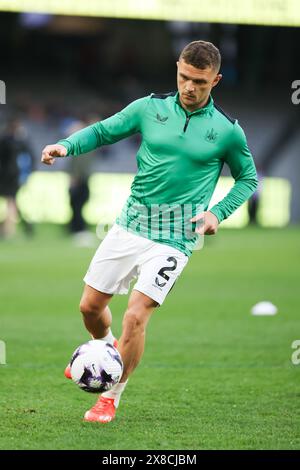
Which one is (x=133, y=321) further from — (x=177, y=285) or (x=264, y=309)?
(x=177, y=285)

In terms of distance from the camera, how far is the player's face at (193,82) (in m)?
6.68

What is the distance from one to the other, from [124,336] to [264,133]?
86.6 ft

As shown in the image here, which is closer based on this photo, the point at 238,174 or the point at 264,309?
the point at 238,174

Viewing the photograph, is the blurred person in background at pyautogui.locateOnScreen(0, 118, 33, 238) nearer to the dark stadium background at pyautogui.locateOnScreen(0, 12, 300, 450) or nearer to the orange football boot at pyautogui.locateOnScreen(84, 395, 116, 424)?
the dark stadium background at pyautogui.locateOnScreen(0, 12, 300, 450)

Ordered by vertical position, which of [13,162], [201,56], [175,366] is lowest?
[13,162]

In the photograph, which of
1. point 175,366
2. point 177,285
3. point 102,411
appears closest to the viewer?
point 102,411

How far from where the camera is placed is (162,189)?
6.90 metres

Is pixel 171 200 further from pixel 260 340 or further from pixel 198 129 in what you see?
pixel 260 340

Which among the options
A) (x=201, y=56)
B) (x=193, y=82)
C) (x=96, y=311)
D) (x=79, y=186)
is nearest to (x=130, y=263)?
(x=96, y=311)

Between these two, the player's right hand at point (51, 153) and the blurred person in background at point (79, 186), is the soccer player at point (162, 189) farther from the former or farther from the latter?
the blurred person in background at point (79, 186)

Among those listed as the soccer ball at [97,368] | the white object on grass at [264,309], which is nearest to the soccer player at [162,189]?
the soccer ball at [97,368]

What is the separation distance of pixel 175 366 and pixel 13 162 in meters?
13.1

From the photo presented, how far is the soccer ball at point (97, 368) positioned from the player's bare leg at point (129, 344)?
13 centimetres

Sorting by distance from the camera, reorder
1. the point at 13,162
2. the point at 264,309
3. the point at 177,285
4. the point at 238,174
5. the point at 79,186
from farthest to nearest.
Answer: the point at 79,186 < the point at 13,162 < the point at 177,285 < the point at 264,309 < the point at 238,174
